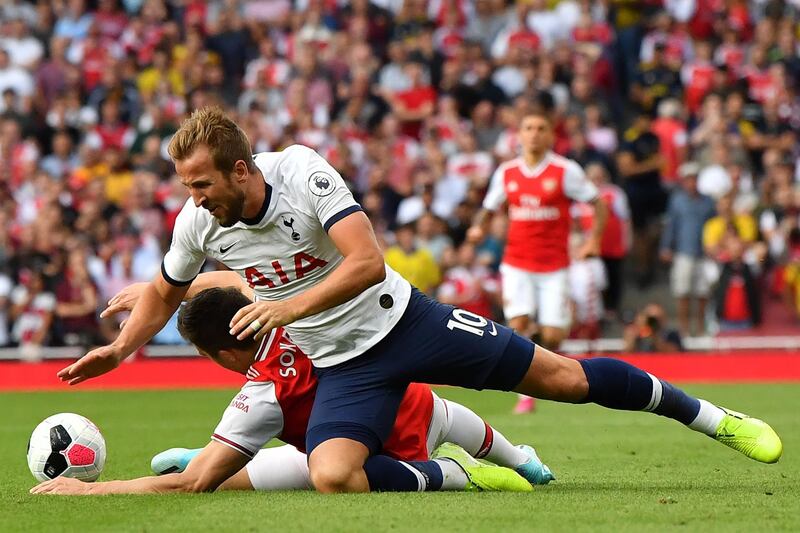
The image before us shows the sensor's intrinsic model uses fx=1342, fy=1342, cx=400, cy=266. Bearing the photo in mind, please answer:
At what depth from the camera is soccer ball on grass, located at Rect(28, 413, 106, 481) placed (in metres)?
6.75

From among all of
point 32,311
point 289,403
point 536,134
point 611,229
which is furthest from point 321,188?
point 32,311

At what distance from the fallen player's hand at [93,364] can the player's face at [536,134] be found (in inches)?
238

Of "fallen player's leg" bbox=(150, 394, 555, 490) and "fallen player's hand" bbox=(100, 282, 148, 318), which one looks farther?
"fallen player's hand" bbox=(100, 282, 148, 318)

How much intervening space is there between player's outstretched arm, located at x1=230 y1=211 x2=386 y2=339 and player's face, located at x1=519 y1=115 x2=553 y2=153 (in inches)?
233

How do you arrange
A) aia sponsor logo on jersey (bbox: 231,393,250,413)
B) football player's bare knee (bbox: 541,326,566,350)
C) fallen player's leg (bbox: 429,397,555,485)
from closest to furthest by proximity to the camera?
aia sponsor logo on jersey (bbox: 231,393,250,413), fallen player's leg (bbox: 429,397,555,485), football player's bare knee (bbox: 541,326,566,350)

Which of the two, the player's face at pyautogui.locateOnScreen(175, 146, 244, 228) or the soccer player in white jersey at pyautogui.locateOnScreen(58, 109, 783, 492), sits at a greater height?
the player's face at pyautogui.locateOnScreen(175, 146, 244, 228)

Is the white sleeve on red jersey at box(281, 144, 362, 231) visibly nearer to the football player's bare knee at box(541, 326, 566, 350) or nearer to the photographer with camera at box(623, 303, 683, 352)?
the football player's bare knee at box(541, 326, 566, 350)

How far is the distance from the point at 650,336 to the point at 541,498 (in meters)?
10.5

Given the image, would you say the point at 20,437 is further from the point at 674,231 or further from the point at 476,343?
the point at 674,231

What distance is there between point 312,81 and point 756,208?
6.58 metres

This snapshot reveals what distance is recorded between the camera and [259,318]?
5.77 m

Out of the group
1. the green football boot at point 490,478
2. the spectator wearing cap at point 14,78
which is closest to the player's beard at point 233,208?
the green football boot at point 490,478

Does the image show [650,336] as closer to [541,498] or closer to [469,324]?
[469,324]

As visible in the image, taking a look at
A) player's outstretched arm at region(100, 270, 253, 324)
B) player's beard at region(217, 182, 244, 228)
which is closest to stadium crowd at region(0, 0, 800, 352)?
player's outstretched arm at region(100, 270, 253, 324)
